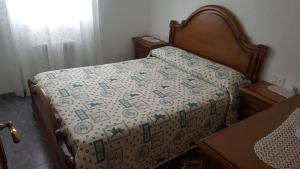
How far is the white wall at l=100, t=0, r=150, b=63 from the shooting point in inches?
125

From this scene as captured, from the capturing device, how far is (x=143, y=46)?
322cm

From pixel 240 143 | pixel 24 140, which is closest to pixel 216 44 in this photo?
pixel 240 143

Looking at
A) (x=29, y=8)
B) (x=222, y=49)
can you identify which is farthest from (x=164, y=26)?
(x=29, y=8)

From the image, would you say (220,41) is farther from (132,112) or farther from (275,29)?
(132,112)

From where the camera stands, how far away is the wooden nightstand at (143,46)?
3.13 meters

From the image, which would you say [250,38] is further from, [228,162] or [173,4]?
[228,162]

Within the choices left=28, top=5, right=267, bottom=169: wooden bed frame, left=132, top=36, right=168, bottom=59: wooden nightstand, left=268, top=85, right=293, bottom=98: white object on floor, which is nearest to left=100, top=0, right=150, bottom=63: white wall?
left=132, top=36, right=168, bottom=59: wooden nightstand

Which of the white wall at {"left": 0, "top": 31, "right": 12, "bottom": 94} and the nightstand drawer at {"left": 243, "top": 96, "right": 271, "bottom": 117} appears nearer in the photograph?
the nightstand drawer at {"left": 243, "top": 96, "right": 271, "bottom": 117}

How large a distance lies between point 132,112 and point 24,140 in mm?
1220

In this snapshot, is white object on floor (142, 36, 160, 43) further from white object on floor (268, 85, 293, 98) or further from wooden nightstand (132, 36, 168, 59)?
white object on floor (268, 85, 293, 98)

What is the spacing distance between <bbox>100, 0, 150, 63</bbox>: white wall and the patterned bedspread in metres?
1.00

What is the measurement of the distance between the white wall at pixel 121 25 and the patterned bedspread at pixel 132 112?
1.00 meters

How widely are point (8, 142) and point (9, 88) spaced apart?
0.99 metres

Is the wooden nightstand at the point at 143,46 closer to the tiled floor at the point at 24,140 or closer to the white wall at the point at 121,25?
the white wall at the point at 121,25
